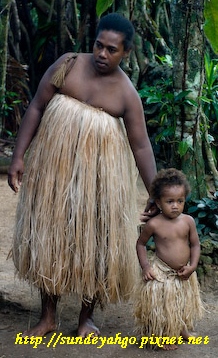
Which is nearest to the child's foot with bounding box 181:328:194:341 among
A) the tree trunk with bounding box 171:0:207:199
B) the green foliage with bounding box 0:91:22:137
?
the tree trunk with bounding box 171:0:207:199

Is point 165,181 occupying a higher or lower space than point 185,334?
higher

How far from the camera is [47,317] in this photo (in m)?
3.23

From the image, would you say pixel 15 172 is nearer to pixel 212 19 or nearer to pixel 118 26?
pixel 118 26

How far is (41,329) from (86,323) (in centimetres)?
22

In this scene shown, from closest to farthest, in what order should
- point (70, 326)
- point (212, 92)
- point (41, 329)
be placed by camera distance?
point (41, 329)
point (70, 326)
point (212, 92)

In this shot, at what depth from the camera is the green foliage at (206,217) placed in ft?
13.2

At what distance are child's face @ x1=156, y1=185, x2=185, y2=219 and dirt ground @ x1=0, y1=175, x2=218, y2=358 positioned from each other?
0.66m

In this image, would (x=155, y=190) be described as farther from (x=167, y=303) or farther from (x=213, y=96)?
(x=213, y=96)

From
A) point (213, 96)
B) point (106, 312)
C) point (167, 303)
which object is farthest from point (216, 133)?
point (167, 303)

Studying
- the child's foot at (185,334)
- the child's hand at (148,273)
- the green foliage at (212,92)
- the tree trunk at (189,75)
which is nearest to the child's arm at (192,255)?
the child's hand at (148,273)

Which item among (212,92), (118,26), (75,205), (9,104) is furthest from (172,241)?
(9,104)

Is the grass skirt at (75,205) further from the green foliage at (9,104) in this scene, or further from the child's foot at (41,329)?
the green foliage at (9,104)

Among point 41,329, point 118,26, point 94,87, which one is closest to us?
point 118,26

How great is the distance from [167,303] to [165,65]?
459 centimetres
